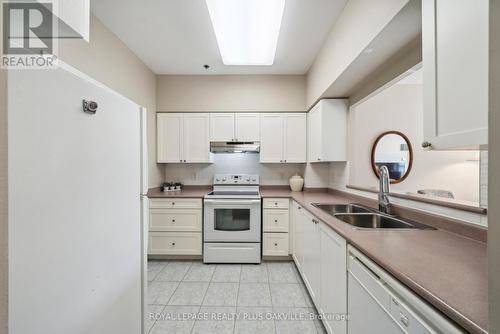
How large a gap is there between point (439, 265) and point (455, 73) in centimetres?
77

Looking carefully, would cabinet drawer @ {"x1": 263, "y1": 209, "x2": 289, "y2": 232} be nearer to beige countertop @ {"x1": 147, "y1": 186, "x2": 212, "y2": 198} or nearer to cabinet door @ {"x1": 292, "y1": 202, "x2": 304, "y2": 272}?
cabinet door @ {"x1": 292, "y1": 202, "x2": 304, "y2": 272}

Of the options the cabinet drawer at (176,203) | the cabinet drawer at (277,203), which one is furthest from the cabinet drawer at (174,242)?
the cabinet drawer at (277,203)

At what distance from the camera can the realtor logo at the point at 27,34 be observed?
56 cm

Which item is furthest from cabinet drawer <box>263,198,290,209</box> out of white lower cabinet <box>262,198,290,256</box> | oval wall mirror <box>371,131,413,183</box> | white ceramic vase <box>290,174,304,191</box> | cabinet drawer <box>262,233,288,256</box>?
oval wall mirror <box>371,131,413,183</box>

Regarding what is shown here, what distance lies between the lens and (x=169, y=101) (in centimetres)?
337

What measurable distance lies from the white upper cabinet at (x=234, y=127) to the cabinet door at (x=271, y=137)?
0.31ft

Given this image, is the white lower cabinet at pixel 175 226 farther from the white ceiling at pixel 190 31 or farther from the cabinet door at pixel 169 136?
the white ceiling at pixel 190 31

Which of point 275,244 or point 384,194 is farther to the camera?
point 275,244

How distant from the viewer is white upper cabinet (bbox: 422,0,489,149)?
30.0 inches

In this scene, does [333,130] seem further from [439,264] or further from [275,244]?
[439,264]

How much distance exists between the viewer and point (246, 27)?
2086 millimetres

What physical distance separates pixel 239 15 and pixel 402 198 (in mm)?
2096

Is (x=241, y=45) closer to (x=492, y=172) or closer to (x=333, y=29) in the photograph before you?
(x=333, y=29)

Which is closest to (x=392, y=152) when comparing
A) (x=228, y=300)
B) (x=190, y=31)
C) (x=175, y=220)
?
(x=228, y=300)
